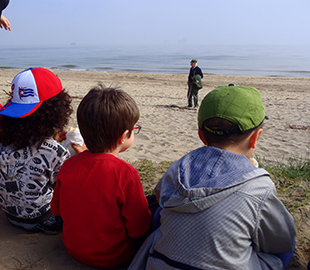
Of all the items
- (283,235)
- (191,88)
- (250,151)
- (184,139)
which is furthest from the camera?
(191,88)

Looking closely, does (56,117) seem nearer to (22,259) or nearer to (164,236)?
(22,259)

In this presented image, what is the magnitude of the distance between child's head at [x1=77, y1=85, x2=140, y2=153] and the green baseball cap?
1.55 ft

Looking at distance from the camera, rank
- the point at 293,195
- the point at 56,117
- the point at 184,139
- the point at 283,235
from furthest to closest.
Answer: the point at 184,139 < the point at 293,195 < the point at 56,117 < the point at 283,235

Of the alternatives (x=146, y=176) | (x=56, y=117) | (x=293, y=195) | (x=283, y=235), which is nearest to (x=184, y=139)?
(x=146, y=176)

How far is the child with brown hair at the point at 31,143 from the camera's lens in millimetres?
2055

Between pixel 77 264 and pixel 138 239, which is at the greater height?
pixel 138 239

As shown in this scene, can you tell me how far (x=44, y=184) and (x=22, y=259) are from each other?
53 centimetres

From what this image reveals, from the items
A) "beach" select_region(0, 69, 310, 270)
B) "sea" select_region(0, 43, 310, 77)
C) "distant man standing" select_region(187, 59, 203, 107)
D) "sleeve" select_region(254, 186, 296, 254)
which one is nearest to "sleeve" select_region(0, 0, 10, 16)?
"beach" select_region(0, 69, 310, 270)

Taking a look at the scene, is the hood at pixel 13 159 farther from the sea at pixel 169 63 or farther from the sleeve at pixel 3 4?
the sea at pixel 169 63

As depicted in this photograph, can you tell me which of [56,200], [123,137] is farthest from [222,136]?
[56,200]

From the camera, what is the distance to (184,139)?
20.7 feet

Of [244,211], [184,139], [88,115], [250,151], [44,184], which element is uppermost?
[88,115]

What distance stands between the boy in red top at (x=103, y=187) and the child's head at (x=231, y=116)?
0.50 meters

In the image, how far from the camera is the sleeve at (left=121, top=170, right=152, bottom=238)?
168 cm
